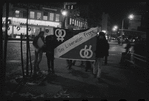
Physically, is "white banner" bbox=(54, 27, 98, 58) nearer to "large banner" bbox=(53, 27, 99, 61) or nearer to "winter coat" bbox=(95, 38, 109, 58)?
"large banner" bbox=(53, 27, 99, 61)

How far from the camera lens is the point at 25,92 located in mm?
5277

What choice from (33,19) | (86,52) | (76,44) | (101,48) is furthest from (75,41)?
(33,19)

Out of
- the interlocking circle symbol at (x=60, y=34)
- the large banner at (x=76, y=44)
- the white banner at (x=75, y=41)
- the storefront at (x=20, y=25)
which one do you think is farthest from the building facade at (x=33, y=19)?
the white banner at (x=75, y=41)

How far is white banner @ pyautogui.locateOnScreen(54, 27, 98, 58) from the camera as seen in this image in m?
6.77

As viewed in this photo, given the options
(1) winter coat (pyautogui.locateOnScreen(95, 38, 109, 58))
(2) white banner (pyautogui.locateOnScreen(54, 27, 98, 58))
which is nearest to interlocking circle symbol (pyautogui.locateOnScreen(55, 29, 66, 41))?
(2) white banner (pyautogui.locateOnScreen(54, 27, 98, 58))

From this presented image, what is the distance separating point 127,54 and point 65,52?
5755mm

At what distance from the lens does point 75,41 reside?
6.89 m

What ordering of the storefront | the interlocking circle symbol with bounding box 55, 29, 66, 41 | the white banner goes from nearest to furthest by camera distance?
1. the white banner
2. the interlocking circle symbol with bounding box 55, 29, 66, 41
3. the storefront

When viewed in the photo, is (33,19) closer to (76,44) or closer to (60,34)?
(60,34)

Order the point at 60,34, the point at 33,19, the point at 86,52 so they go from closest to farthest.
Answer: the point at 86,52
the point at 60,34
the point at 33,19

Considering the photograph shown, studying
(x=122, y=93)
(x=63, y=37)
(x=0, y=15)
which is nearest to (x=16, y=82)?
(x=63, y=37)

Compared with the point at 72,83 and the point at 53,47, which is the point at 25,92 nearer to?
the point at 72,83

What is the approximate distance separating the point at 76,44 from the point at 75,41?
0.13 meters

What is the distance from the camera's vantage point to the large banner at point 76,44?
6.79 metres
